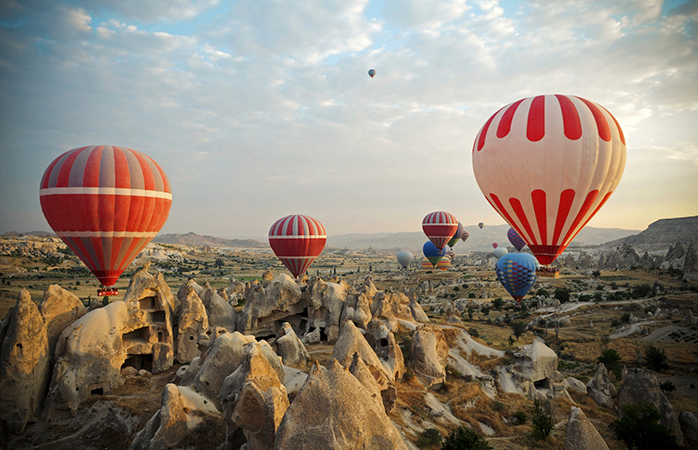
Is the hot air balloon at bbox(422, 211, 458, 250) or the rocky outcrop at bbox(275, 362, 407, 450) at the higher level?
the hot air balloon at bbox(422, 211, 458, 250)

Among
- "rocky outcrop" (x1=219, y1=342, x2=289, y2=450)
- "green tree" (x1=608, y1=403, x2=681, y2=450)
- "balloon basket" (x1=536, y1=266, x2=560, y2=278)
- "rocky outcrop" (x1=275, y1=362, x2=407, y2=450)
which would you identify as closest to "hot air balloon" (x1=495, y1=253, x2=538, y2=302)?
"balloon basket" (x1=536, y1=266, x2=560, y2=278)

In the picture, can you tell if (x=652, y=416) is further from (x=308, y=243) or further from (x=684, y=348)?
(x=308, y=243)

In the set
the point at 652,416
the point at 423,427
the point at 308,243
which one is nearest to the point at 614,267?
the point at 308,243

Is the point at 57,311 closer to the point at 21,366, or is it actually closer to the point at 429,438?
the point at 21,366

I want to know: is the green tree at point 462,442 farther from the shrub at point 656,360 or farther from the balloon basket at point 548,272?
the shrub at point 656,360

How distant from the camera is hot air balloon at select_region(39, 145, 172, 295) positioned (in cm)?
1867

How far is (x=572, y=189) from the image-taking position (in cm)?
1689

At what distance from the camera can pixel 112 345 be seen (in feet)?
51.3

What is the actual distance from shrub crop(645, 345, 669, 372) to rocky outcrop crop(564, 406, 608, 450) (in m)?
18.5

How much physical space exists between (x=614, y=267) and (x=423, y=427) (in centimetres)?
8448

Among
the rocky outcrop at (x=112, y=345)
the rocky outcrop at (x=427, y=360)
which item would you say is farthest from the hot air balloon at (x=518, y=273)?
the rocky outcrop at (x=112, y=345)

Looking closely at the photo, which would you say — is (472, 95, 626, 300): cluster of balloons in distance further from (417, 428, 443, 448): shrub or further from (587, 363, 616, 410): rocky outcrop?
(417, 428, 443, 448): shrub

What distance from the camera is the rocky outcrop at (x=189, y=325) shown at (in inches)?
783

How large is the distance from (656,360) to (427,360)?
16957 millimetres
